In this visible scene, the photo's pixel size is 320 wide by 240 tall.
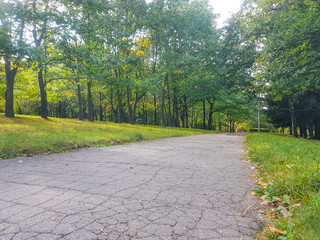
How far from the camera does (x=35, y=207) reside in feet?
7.61

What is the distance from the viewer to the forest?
29.8 feet

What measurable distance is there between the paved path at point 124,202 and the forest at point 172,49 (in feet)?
20.4

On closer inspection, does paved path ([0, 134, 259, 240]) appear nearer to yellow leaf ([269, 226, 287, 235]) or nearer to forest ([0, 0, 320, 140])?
yellow leaf ([269, 226, 287, 235])

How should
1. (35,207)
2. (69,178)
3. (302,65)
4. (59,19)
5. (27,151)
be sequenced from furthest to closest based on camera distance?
(302,65)
(59,19)
(27,151)
(69,178)
(35,207)

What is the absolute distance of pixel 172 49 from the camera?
72.5ft

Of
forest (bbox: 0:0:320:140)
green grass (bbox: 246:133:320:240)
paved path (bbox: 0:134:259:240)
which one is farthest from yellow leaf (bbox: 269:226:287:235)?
forest (bbox: 0:0:320:140)

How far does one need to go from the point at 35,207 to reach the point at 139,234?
1.38m

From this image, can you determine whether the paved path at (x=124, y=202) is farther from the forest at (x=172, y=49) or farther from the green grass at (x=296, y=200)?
Result: the forest at (x=172, y=49)

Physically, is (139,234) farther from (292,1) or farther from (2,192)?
(292,1)

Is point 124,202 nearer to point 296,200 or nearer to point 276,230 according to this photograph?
point 276,230

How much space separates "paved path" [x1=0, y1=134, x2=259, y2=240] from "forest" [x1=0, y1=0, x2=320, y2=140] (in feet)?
20.4

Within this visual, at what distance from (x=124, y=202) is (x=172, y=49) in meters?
21.7

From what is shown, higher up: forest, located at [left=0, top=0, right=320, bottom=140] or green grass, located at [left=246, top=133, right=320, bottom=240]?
forest, located at [left=0, top=0, right=320, bottom=140]

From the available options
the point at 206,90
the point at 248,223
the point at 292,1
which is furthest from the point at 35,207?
the point at 206,90
